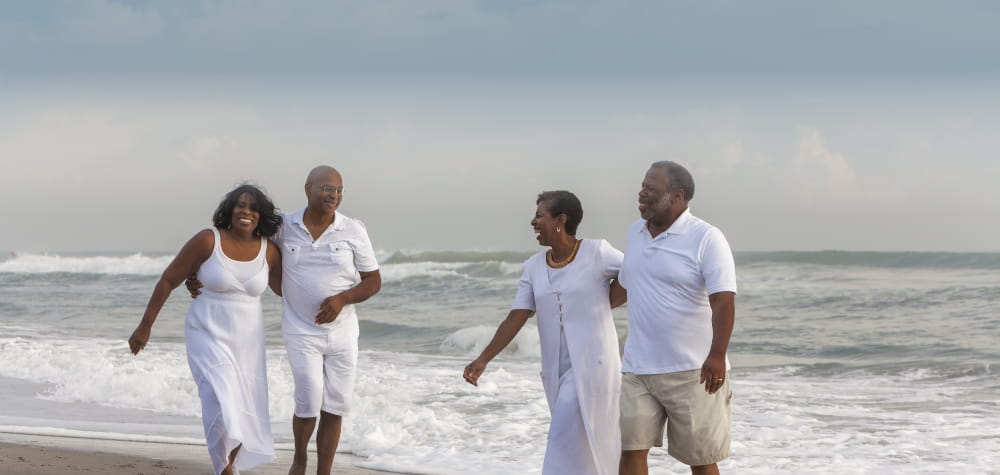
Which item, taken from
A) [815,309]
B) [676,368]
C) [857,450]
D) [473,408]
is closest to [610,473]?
[676,368]

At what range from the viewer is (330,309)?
16.6ft

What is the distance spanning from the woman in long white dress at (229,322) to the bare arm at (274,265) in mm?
83

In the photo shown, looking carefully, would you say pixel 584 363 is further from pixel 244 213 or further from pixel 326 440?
pixel 244 213

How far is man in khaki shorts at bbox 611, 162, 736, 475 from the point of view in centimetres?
406

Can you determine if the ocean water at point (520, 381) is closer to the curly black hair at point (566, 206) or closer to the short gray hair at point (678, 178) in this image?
the curly black hair at point (566, 206)

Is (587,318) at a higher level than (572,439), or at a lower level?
higher

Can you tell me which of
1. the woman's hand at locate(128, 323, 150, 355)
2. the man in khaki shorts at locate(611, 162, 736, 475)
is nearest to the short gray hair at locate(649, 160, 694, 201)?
the man in khaki shorts at locate(611, 162, 736, 475)

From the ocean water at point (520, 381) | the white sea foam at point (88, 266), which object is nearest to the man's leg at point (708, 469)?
the ocean water at point (520, 381)

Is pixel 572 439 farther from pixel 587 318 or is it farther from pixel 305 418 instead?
pixel 305 418

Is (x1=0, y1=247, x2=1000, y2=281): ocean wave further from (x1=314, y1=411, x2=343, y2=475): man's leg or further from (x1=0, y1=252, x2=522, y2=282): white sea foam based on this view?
(x1=314, y1=411, x2=343, y2=475): man's leg

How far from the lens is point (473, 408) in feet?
29.1

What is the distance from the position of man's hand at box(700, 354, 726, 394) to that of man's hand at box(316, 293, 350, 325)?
1904 millimetres

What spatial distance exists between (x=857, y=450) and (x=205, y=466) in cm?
435

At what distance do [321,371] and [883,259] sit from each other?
29008mm
